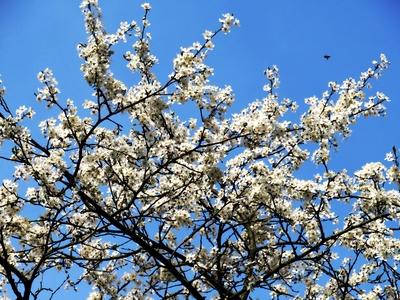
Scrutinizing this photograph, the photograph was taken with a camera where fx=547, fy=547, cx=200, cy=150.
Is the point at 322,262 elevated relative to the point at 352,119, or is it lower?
lower

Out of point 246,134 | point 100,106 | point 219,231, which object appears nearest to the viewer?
point 100,106

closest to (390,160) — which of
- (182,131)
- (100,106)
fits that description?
(182,131)

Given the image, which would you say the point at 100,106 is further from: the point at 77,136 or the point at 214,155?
the point at 214,155

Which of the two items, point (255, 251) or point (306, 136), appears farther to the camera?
point (255, 251)

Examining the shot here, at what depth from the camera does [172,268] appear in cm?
907

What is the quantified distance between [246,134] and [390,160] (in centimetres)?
243

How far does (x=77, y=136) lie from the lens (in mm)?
9242

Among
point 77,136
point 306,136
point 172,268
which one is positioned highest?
point 77,136

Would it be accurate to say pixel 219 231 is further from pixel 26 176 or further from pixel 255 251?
pixel 26 176

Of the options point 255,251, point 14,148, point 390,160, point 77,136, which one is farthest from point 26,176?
point 390,160

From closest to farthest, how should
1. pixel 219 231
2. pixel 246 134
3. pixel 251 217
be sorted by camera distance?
1. pixel 246 134
2. pixel 251 217
3. pixel 219 231

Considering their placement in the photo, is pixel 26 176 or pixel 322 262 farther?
pixel 322 262

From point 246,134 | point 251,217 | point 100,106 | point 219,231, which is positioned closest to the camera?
point 100,106

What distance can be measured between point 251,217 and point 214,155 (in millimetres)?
1603
